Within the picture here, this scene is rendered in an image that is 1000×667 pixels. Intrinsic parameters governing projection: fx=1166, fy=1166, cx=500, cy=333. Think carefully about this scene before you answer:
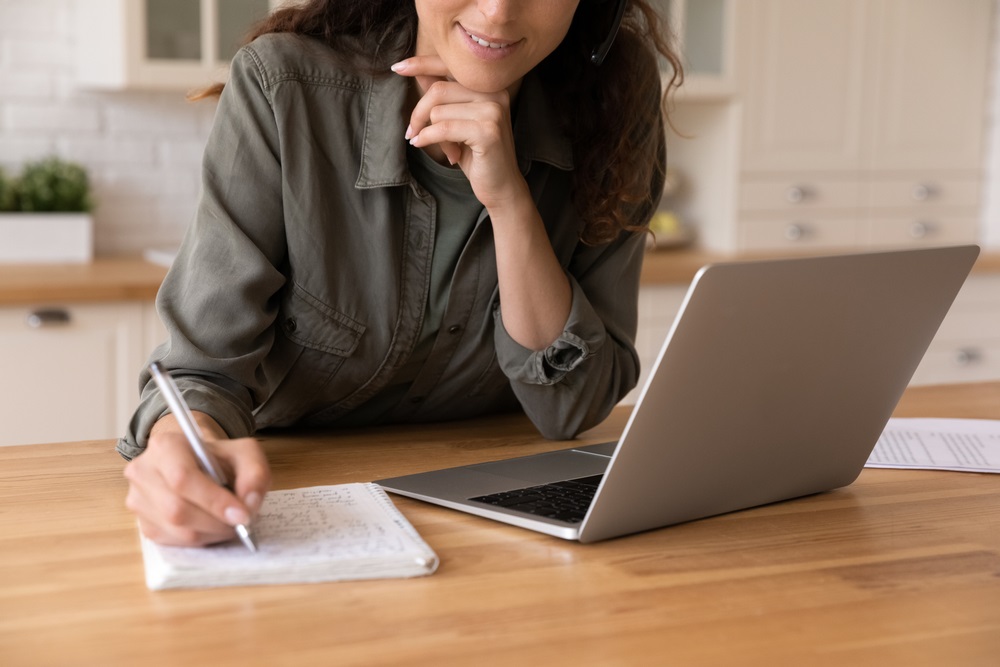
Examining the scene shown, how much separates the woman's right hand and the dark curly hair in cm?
60

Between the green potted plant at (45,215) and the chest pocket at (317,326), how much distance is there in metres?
1.81

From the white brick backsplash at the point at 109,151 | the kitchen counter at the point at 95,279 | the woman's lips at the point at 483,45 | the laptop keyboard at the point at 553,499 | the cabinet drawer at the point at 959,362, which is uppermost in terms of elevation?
the woman's lips at the point at 483,45

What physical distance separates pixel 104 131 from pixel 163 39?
16.1 inches

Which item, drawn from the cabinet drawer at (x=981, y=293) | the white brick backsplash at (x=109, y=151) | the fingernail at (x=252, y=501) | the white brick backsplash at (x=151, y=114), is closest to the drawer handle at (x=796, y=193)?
the cabinet drawer at (x=981, y=293)

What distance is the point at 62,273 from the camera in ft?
8.75

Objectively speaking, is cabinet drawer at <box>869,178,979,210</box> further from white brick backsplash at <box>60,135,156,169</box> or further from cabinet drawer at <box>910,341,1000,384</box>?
white brick backsplash at <box>60,135,156,169</box>

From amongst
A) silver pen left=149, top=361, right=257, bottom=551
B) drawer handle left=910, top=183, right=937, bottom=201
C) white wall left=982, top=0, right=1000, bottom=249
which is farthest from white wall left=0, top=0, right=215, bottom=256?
white wall left=982, top=0, right=1000, bottom=249

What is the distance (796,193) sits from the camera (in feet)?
11.5

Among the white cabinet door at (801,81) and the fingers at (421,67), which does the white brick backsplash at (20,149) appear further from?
the fingers at (421,67)

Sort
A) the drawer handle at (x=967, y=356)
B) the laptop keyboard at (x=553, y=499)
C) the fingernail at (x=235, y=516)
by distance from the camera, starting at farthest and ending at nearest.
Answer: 1. the drawer handle at (x=967, y=356)
2. the laptop keyboard at (x=553, y=499)
3. the fingernail at (x=235, y=516)

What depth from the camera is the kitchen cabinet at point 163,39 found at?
279 cm

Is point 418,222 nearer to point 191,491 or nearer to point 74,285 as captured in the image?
point 191,491

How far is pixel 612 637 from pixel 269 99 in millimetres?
743

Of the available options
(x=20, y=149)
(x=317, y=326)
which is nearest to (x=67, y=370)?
(x=20, y=149)
